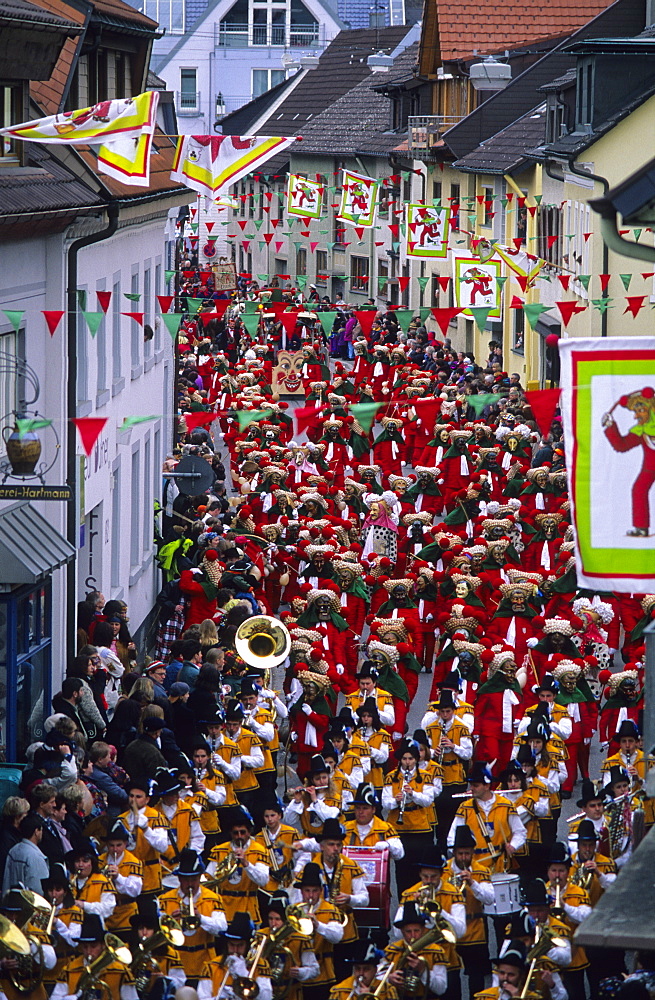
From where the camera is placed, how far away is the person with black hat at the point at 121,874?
10680 millimetres

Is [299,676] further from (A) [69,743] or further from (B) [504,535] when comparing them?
(B) [504,535]

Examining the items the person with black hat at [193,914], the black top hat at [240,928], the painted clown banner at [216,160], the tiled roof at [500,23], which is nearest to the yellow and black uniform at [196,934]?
the person with black hat at [193,914]

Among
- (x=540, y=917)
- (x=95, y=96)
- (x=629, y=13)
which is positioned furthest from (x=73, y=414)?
(x=629, y=13)

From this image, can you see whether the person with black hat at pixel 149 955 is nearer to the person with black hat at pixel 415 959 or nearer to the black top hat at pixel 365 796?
the person with black hat at pixel 415 959

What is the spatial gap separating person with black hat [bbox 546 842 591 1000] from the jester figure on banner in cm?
330

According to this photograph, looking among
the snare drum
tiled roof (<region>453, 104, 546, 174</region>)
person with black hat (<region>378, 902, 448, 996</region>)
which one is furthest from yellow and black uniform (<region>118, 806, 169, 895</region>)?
tiled roof (<region>453, 104, 546, 174</region>)

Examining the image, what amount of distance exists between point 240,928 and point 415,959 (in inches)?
41.6

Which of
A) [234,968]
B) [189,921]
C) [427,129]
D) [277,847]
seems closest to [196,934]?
[189,921]

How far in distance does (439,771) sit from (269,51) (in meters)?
66.0

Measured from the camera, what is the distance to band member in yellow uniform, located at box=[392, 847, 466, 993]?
1047cm

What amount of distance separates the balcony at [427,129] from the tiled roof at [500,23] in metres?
1.77

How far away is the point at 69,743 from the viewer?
12508 millimetres

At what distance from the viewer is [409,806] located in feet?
41.7

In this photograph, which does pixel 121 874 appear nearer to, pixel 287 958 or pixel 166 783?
pixel 166 783
